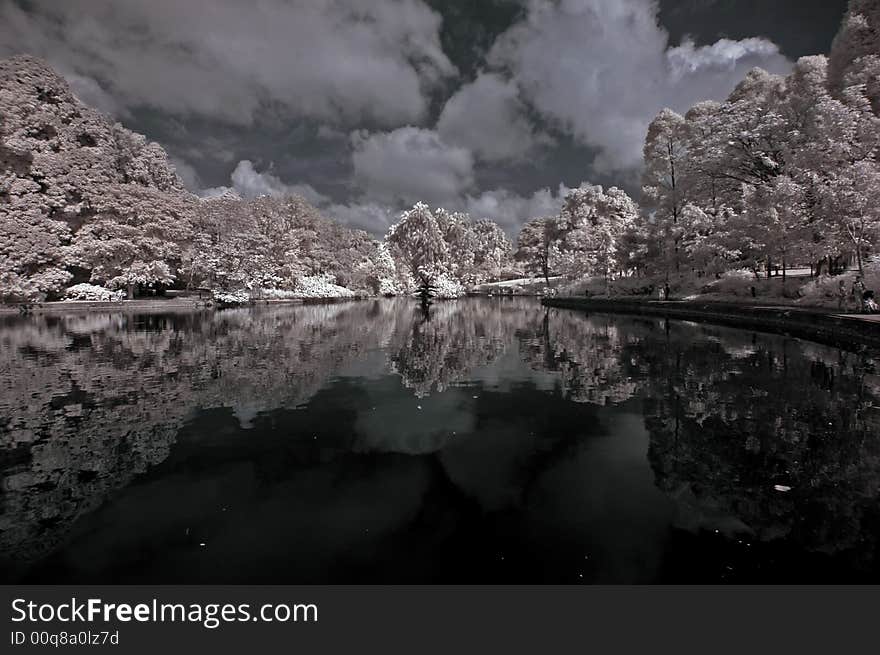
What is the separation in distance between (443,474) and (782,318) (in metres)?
22.0

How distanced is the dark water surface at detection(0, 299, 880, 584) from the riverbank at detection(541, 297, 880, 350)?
2.28 metres

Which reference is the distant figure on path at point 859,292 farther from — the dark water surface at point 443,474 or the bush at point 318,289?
the bush at point 318,289

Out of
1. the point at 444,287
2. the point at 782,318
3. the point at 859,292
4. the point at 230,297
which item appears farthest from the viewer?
the point at 444,287

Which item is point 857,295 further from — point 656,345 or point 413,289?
point 413,289

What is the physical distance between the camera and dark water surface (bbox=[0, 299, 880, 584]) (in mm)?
4402

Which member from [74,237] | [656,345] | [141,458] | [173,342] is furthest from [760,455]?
[74,237]

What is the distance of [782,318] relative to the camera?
21.2 meters

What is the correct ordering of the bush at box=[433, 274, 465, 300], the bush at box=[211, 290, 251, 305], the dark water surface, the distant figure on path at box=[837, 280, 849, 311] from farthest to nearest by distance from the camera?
the bush at box=[433, 274, 465, 300] → the bush at box=[211, 290, 251, 305] → the distant figure on path at box=[837, 280, 849, 311] → the dark water surface

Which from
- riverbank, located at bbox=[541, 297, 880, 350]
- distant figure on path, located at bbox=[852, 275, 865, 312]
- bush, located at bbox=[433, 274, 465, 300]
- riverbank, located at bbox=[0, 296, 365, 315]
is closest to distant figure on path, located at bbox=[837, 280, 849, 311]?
distant figure on path, located at bbox=[852, 275, 865, 312]

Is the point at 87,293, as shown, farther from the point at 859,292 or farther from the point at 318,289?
the point at 859,292

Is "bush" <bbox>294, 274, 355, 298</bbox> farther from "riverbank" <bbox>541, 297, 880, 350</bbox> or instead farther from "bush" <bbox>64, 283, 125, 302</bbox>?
"riverbank" <bbox>541, 297, 880, 350</bbox>

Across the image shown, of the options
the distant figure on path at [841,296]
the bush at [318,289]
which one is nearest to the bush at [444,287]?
the bush at [318,289]

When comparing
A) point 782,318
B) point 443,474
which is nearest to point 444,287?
point 782,318
